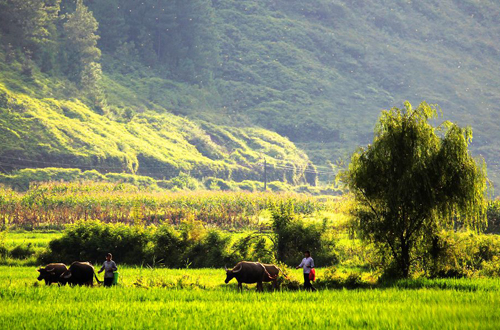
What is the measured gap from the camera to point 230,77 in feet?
483

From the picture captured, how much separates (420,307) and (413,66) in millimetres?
156271

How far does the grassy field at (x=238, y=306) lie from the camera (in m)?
17.2

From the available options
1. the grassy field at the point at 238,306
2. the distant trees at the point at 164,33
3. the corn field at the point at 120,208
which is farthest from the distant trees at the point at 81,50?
the grassy field at the point at 238,306

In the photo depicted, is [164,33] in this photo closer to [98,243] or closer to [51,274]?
[98,243]

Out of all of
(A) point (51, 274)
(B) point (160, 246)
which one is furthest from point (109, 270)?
(B) point (160, 246)

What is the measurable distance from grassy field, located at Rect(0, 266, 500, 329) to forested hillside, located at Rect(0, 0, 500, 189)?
198 ft

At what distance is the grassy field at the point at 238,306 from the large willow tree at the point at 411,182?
2592mm

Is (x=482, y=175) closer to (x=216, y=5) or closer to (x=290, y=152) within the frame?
(x=290, y=152)

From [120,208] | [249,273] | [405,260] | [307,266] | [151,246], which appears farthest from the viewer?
[120,208]

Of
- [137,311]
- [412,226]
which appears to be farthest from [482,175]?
[137,311]

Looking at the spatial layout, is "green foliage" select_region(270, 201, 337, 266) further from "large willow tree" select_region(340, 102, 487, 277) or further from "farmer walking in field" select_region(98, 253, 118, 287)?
"farmer walking in field" select_region(98, 253, 118, 287)

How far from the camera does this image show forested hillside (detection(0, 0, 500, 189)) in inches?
3748

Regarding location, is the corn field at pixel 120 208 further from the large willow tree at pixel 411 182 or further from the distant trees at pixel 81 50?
the distant trees at pixel 81 50

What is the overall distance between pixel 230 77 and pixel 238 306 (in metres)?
130
